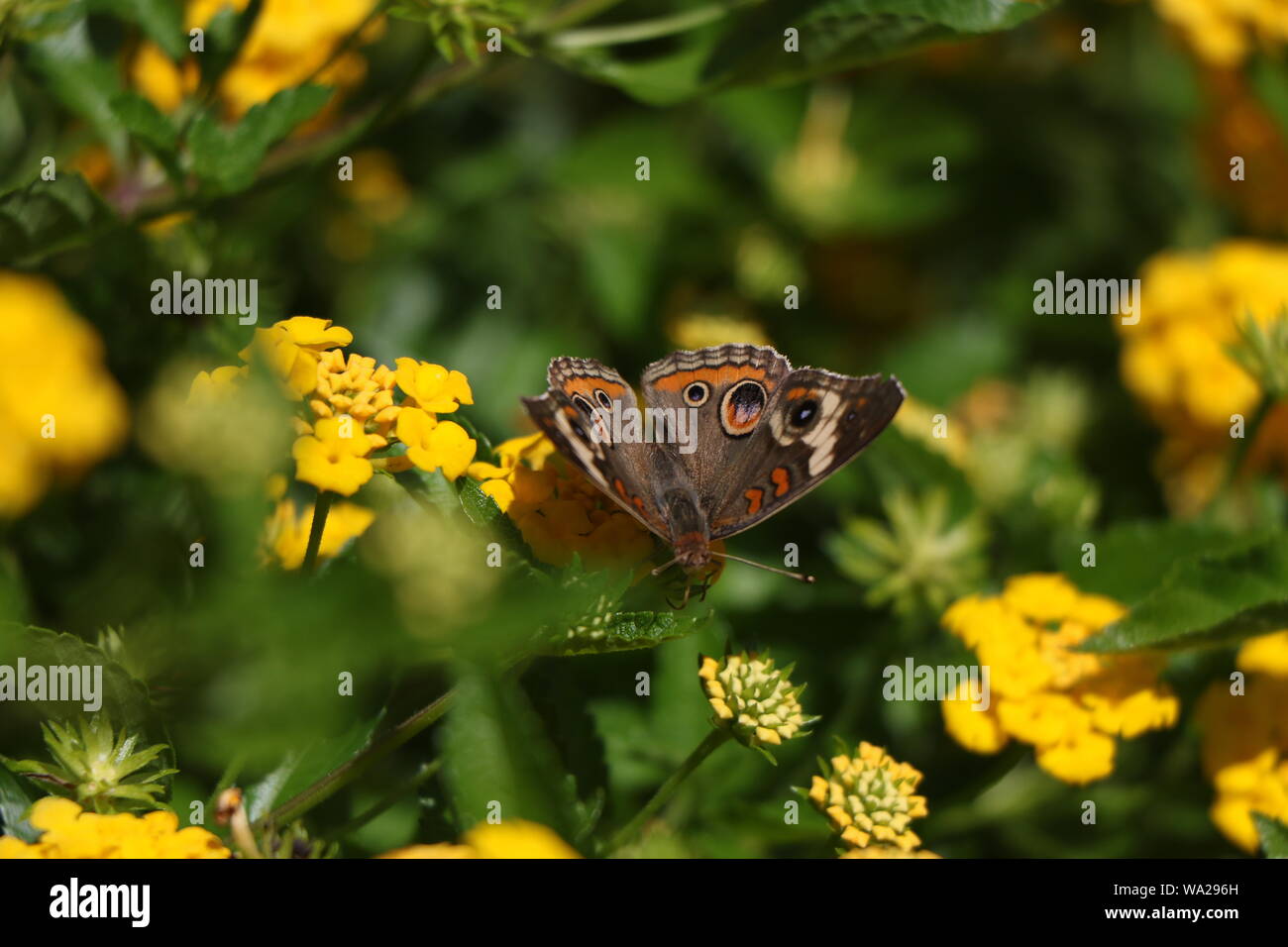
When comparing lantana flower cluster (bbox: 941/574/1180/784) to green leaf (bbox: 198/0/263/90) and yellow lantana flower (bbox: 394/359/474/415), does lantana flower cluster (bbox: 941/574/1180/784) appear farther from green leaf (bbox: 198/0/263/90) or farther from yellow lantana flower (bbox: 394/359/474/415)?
green leaf (bbox: 198/0/263/90)

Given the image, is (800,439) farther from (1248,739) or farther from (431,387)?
(1248,739)

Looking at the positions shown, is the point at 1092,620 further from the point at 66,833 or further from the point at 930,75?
the point at 930,75

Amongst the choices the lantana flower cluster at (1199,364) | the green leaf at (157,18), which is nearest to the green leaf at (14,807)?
the green leaf at (157,18)

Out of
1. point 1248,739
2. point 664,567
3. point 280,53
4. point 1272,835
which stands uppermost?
point 280,53
